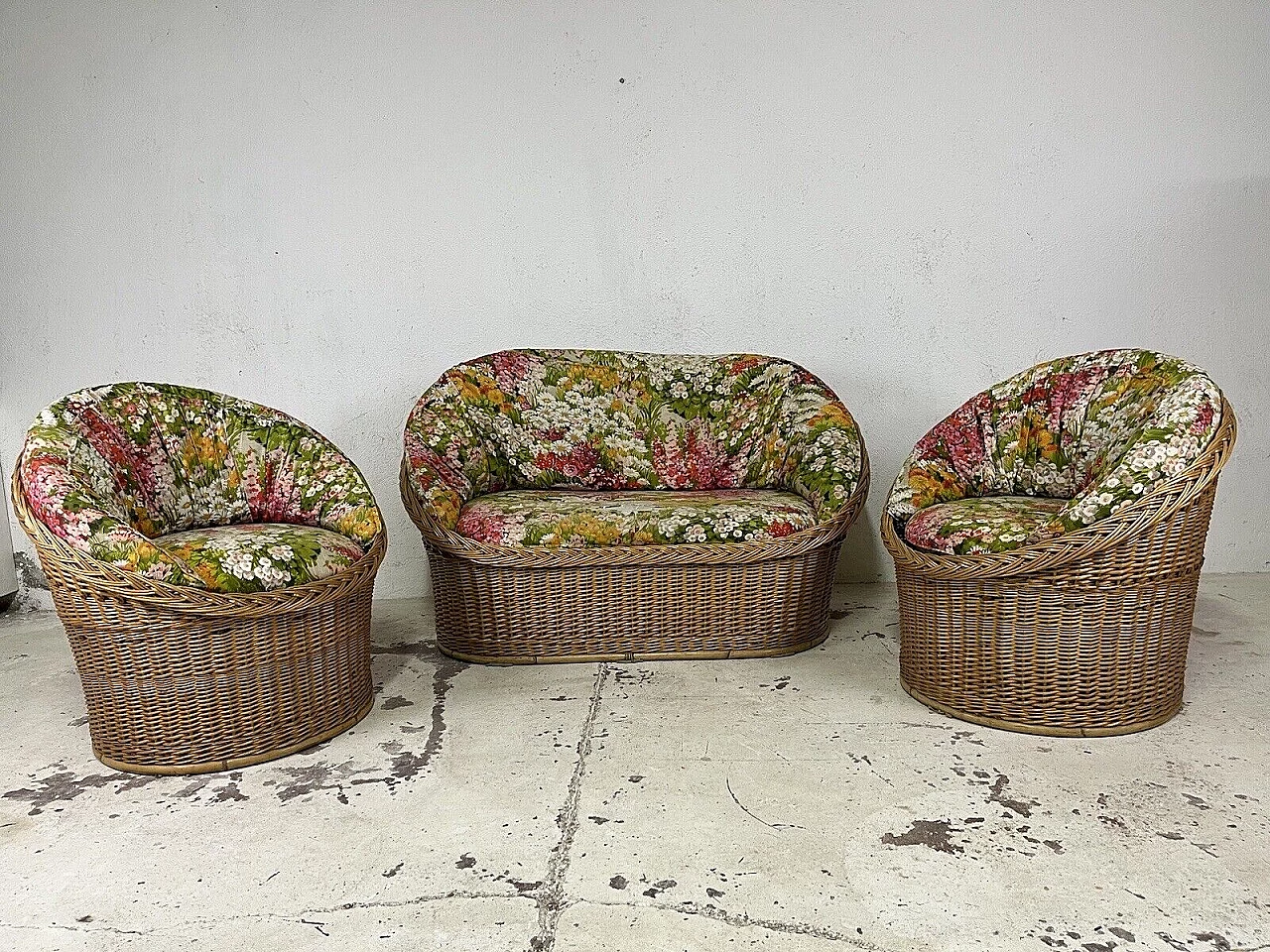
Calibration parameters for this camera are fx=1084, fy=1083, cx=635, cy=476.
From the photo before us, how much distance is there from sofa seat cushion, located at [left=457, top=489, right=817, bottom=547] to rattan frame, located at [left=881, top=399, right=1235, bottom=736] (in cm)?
57

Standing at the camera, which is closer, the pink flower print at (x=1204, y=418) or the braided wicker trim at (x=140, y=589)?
the braided wicker trim at (x=140, y=589)

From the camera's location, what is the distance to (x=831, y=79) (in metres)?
4.05

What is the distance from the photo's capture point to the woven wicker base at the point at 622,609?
3.24 meters

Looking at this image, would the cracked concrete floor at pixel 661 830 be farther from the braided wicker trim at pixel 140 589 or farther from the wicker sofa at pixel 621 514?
the braided wicker trim at pixel 140 589

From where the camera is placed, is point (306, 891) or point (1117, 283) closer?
point (306, 891)

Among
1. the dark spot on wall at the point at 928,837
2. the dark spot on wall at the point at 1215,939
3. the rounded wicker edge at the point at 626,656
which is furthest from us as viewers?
the rounded wicker edge at the point at 626,656

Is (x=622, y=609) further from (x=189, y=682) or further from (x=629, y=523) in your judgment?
(x=189, y=682)

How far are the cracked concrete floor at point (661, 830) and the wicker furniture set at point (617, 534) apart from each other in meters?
0.18

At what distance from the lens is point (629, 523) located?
3.21 meters

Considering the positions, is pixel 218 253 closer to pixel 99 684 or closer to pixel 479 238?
pixel 479 238

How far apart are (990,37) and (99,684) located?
3659 mm

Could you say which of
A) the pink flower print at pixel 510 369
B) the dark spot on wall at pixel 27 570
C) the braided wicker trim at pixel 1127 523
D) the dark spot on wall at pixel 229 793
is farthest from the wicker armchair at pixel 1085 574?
the dark spot on wall at pixel 27 570

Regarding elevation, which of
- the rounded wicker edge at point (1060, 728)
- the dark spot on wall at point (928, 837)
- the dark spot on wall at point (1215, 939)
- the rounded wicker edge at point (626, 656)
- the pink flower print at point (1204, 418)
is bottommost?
the rounded wicker edge at point (626, 656)

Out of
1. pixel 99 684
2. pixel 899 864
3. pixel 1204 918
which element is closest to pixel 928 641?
pixel 899 864
